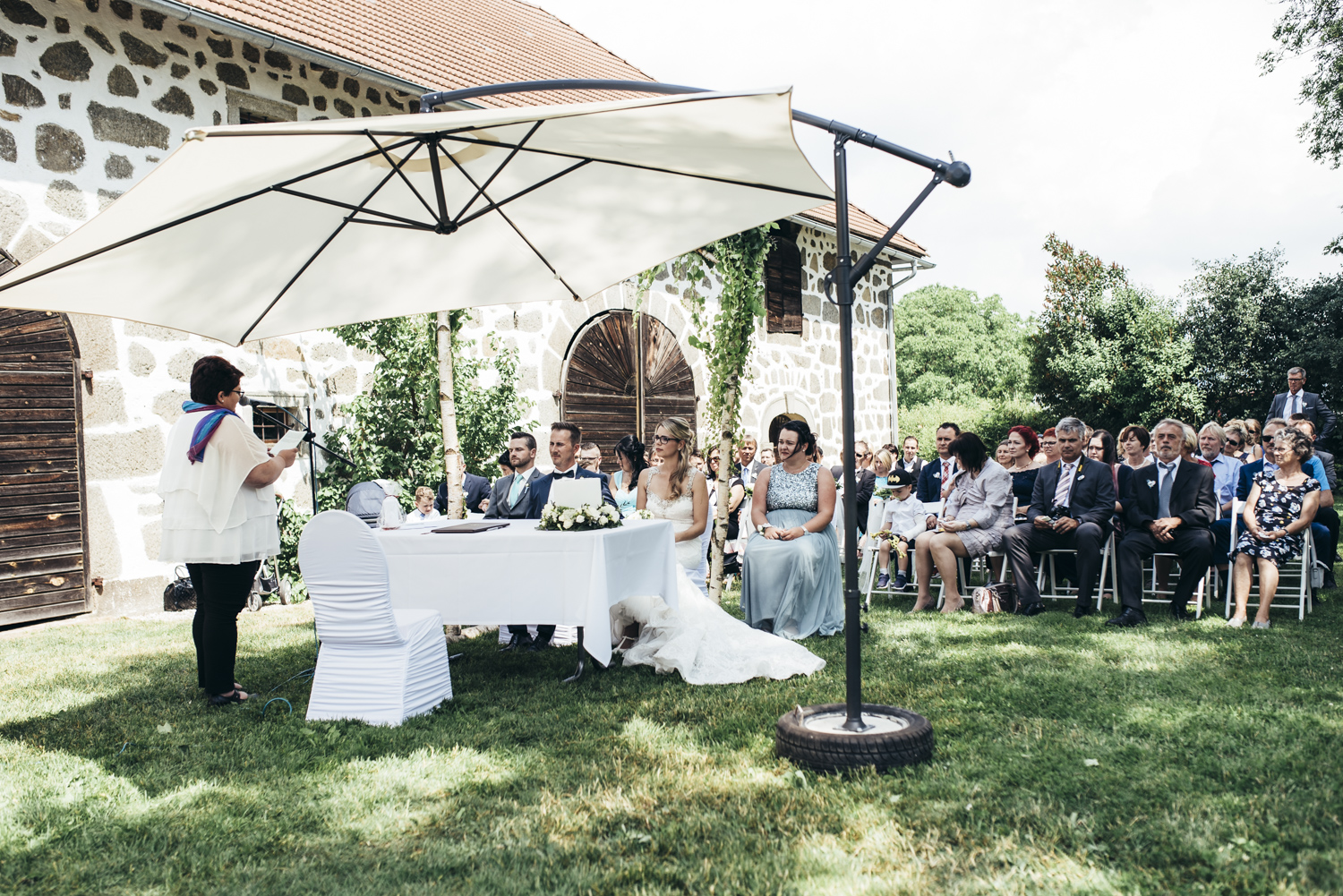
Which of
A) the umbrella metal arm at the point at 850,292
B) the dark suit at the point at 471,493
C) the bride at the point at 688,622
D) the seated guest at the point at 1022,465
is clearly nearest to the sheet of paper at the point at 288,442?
the bride at the point at 688,622

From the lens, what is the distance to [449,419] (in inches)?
262

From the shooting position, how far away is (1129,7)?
11.0m

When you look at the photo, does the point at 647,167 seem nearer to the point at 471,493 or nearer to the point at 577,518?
the point at 577,518

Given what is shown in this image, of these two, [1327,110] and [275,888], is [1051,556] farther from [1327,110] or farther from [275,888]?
[1327,110]

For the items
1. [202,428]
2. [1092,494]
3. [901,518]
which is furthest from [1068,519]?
[202,428]

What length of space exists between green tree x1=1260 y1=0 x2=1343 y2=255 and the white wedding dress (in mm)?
17199

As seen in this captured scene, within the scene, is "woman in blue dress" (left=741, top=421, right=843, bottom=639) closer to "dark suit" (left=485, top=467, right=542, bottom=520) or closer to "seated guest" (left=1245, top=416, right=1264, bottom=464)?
"dark suit" (left=485, top=467, right=542, bottom=520)

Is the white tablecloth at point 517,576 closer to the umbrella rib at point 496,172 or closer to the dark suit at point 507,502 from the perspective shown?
the dark suit at point 507,502

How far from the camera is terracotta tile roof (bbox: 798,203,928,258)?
15.1 metres

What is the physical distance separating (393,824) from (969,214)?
66808 millimetres

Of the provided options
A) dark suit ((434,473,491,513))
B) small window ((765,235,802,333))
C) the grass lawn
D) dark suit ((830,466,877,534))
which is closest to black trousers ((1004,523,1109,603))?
the grass lawn

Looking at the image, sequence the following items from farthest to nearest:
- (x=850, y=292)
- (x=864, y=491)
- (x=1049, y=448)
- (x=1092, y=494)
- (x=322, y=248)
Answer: (x=864, y=491) < (x=1049, y=448) < (x=1092, y=494) < (x=322, y=248) < (x=850, y=292)

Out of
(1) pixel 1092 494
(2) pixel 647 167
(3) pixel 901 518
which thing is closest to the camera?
(2) pixel 647 167

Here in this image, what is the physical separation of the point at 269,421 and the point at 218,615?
461cm
